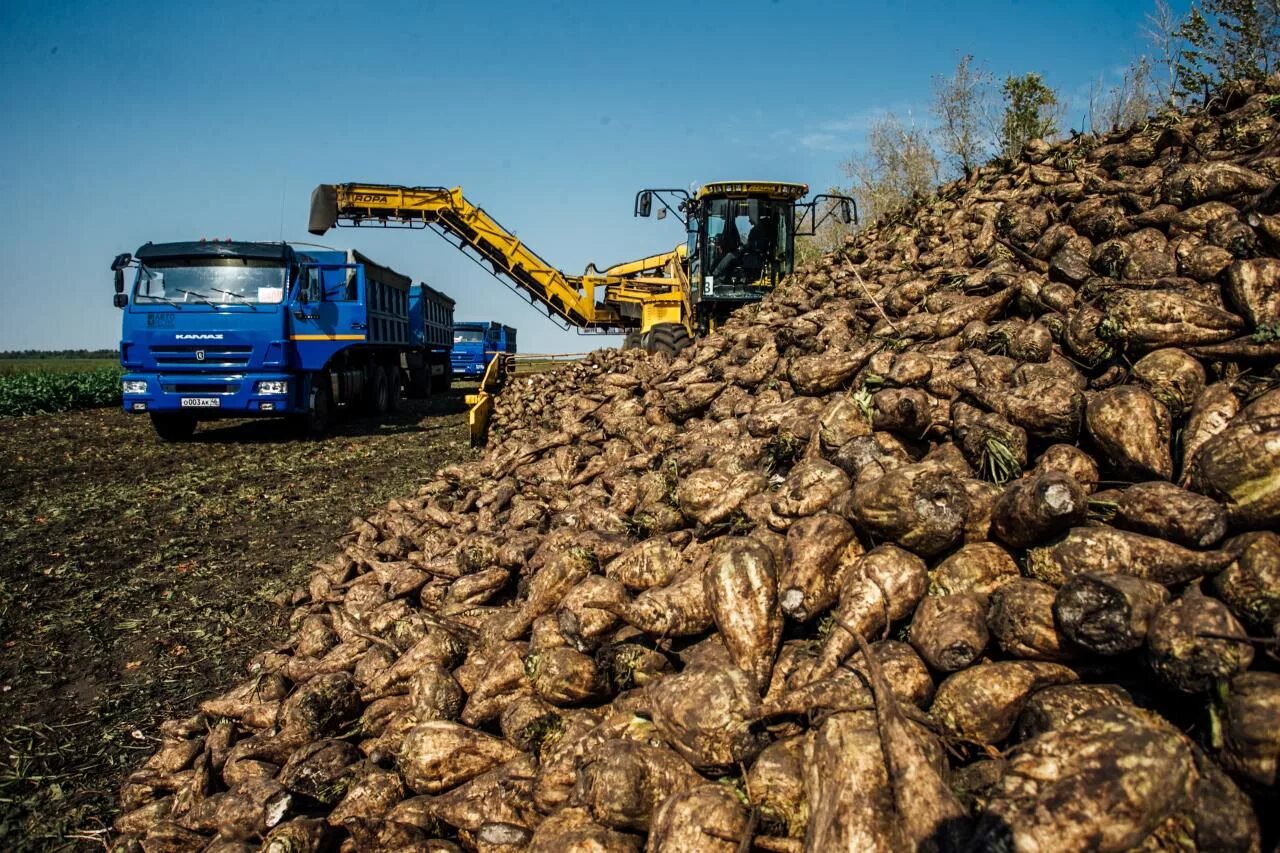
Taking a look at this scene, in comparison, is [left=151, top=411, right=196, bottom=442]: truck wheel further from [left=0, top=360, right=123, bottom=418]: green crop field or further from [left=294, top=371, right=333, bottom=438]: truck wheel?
[left=0, top=360, right=123, bottom=418]: green crop field

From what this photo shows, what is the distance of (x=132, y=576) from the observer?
7.63 meters

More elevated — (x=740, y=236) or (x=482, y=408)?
(x=740, y=236)

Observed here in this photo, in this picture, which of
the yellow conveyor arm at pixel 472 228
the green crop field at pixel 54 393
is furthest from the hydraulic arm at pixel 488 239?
the green crop field at pixel 54 393

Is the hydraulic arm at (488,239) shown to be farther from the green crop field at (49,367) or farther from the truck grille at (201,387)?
the green crop field at (49,367)

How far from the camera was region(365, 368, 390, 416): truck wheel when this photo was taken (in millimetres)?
19250

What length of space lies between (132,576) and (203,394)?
7571 millimetres

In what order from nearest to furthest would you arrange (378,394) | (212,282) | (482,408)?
(482,408)
(212,282)
(378,394)

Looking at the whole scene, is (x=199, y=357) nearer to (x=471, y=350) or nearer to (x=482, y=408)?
(x=482, y=408)

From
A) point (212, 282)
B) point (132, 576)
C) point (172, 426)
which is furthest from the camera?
point (172, 426)

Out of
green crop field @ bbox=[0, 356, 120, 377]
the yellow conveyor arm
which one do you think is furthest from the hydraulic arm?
green crop field @ bbox=[0, 356, 120, 377]

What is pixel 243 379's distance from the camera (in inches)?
559

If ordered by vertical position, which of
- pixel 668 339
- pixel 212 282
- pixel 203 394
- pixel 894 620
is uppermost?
pixel 212 282

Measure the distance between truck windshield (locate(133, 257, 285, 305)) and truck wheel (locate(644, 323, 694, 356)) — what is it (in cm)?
→ 702

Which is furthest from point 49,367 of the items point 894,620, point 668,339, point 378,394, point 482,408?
point 894,620
